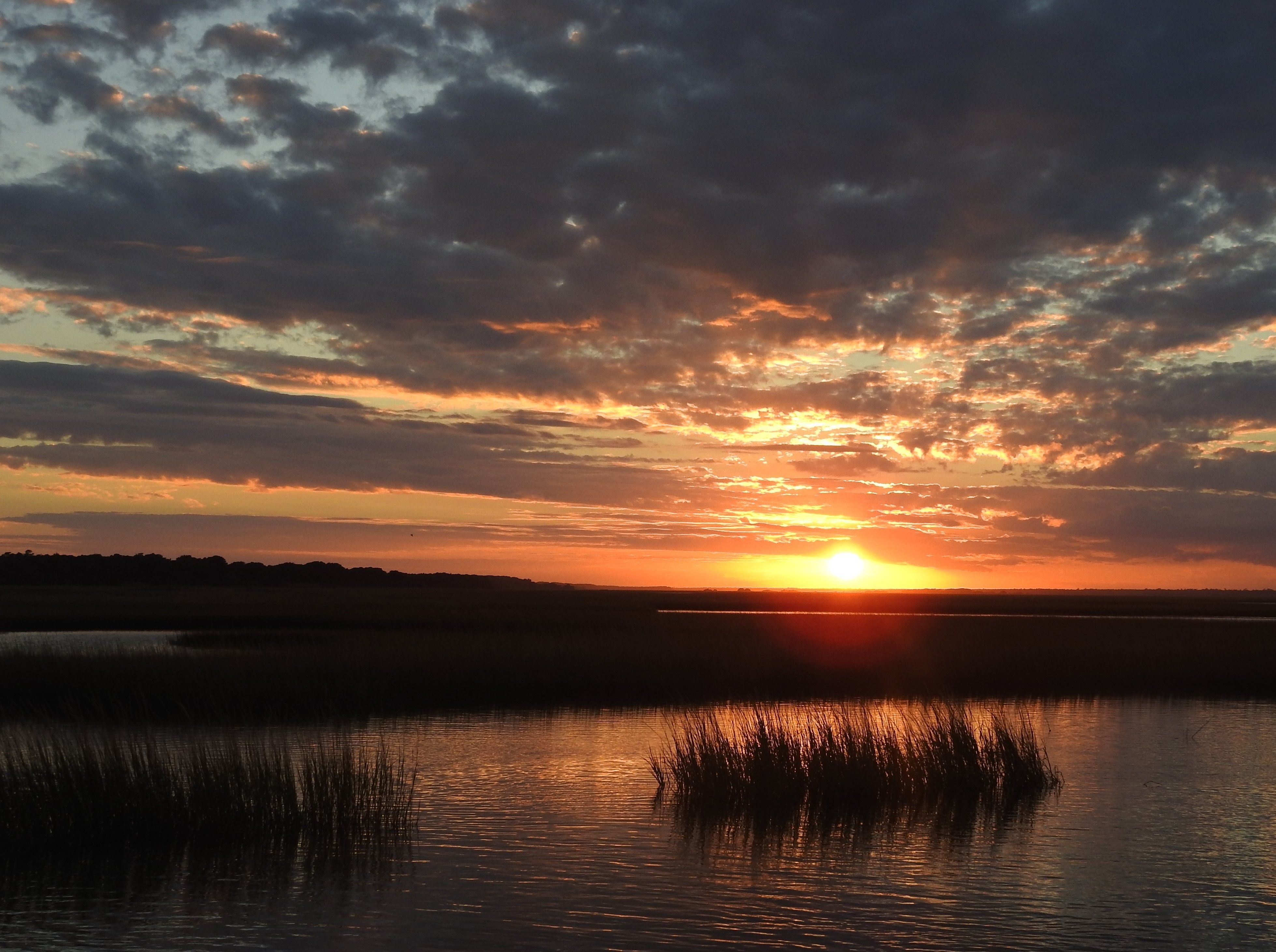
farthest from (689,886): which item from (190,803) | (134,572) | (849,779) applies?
(134,572)

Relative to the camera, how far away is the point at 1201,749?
2009 cm

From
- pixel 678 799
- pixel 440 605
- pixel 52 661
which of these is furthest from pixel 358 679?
pixel 440 605

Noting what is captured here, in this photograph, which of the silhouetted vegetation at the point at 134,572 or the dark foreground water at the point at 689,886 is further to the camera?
the silhouetted vegetation at the point at 134,572

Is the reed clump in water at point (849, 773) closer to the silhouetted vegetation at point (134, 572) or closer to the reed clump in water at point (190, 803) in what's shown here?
the reed clump in water at point (190, 803)

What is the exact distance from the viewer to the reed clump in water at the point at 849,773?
1566cm

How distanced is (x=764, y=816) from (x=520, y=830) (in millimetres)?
3499

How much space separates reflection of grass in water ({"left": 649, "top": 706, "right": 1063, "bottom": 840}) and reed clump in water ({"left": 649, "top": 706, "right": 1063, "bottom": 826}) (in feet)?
0.05

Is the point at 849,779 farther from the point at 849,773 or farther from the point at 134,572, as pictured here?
the point at 134,572

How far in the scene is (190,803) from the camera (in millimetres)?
13188

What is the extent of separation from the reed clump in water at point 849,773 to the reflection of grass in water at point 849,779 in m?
0.02

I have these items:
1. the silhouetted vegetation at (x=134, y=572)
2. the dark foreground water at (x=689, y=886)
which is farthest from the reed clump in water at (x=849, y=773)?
the silhouetted vegetation at (x=134, y=572)

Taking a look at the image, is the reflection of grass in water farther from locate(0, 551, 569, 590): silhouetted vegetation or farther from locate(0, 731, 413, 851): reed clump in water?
locate(0, 551, 569, 590): silhouetted vegetation

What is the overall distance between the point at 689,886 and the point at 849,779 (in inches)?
201

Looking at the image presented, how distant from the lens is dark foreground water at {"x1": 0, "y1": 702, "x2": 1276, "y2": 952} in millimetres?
9969
